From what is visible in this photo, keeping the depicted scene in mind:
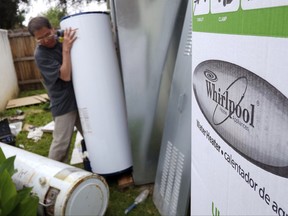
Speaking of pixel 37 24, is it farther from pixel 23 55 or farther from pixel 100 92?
pixel 23 55

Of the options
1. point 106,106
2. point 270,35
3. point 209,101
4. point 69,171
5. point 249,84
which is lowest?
point 69,171

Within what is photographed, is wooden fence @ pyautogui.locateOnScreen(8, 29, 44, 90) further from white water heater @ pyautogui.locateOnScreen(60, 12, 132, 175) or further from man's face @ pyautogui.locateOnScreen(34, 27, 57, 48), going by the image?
white water heater @ pyautogui.locateOnScreen(60, 12, 132, 175)

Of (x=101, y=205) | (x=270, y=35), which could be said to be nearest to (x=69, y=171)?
(x=101, y=205)

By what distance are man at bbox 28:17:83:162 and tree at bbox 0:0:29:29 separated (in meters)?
10.4

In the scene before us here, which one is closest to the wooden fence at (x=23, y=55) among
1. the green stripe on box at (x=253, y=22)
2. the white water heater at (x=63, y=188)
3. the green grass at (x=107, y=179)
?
the green grass at (x=107, y=179)

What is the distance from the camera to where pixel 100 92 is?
2.46 metres

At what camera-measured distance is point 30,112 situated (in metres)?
5.75

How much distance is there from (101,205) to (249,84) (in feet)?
5.70

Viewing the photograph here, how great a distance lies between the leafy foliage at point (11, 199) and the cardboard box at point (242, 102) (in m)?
1.10

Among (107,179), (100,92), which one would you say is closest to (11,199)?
(100,92)

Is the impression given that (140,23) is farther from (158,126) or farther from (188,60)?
(158,126)

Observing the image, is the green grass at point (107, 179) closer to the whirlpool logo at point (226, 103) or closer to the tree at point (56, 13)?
the whirlpool logo at point (226, 103)

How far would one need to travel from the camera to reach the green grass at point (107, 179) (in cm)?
243

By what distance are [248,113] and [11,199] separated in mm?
1378
